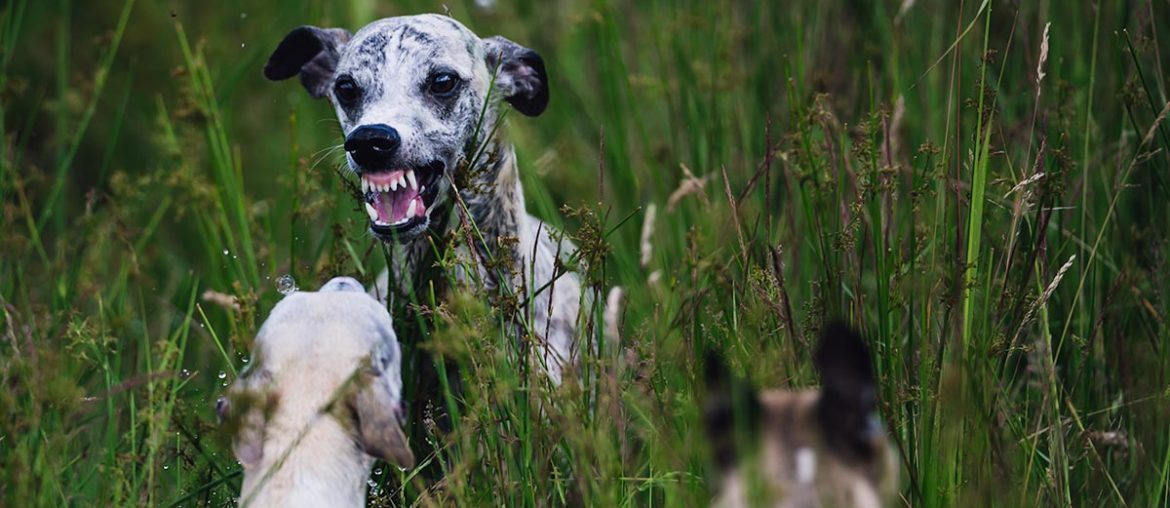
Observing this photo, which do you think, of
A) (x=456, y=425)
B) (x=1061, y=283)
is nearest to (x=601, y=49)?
(x=1061, y=283)

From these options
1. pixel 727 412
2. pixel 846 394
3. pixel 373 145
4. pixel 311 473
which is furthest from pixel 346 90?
pixel 846 394

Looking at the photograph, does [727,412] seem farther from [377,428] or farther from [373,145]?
[373,145]

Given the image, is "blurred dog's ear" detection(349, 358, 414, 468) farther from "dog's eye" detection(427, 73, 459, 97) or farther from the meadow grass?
"dog's eye" detection(427, 73, 459, 97)

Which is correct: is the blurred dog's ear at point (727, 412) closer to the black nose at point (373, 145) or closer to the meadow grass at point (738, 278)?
the meadow grass at point (738, 278)

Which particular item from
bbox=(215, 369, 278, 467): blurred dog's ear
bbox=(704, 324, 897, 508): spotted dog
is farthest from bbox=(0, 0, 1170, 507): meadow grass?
bbox=(704, 324, 897, 508): spotted dog

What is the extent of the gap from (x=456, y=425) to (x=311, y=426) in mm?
559

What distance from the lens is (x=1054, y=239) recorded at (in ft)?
15.6

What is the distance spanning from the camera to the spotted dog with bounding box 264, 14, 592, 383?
4023 millimetres

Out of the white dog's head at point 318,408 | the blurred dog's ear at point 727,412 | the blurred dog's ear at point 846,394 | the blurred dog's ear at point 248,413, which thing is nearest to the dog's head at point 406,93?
the white dog's head at point 318,408

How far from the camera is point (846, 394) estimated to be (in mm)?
2402

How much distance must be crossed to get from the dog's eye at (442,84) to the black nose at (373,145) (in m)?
0.31

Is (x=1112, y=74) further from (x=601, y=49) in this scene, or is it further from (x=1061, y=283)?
(x=601, y=49)

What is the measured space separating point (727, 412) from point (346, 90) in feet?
7.08

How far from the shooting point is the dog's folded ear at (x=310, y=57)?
15.0 feet
